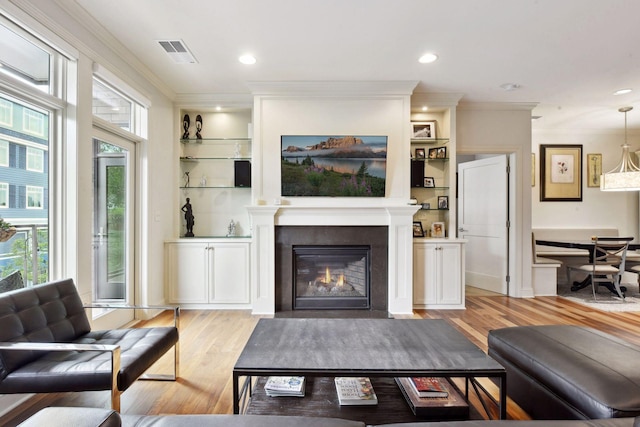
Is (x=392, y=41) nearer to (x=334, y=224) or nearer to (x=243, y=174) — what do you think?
(x=334, y=224)

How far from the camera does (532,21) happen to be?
254 cm

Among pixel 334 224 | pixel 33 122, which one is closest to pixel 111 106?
pixel 33 122

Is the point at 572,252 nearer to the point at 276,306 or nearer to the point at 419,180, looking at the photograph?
the point at 419,180

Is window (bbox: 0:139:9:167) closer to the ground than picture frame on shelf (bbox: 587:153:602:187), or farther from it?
closer to the ground

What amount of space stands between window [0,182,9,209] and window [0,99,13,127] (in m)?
0.38

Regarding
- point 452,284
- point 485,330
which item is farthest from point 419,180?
point 485,330

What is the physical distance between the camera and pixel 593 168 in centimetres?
588

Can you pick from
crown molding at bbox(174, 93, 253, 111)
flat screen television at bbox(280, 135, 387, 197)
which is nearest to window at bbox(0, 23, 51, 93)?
crown molding at bbox(174, 93, 253, 111)

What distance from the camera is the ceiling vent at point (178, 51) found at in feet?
9.49

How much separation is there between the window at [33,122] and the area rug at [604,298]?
236 inches

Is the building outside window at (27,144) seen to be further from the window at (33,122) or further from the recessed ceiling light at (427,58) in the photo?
the recessed ceiling light at (427,58)

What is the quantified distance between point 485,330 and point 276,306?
2.23 meters

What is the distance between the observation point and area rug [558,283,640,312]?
4.16 metres

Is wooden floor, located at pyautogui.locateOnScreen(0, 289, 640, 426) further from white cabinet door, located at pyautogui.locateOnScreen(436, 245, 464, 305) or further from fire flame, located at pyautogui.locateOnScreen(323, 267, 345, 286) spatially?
fire flame, located at pyautogui.locateOnScreen(323, 267, 345, 286)
